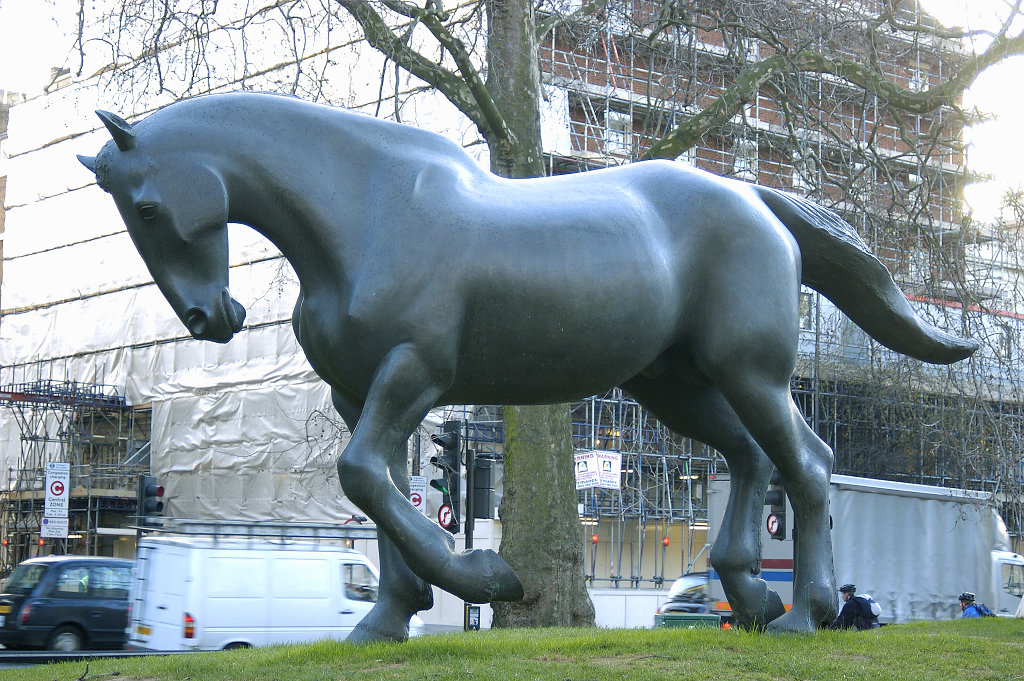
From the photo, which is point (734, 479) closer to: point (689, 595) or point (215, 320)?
point (215, 320)

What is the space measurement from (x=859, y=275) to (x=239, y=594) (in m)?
10.3

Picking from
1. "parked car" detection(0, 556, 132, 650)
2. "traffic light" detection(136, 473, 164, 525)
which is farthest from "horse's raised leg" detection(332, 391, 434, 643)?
"traffic light" detection(136, 473, 164, 525)

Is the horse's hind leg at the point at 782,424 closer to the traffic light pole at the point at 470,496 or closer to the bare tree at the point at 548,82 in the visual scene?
the bare tree at the point at 548,82

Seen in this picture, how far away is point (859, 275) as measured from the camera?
5773 millimetres

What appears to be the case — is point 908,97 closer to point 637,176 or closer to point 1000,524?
point 637,176

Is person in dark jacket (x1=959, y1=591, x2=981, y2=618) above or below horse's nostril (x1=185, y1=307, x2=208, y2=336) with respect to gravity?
below

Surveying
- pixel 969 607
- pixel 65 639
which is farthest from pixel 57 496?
pixel 969 607

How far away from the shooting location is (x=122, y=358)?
34.0 metres

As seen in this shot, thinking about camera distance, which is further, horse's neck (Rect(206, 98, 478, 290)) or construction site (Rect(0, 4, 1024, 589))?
construction site (Rect(0, 4, 1024, 589))

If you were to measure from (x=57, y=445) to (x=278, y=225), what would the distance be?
33.1 meters

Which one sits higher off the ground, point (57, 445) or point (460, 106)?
point (460, 106)

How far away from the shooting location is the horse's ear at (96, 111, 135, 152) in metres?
4.39

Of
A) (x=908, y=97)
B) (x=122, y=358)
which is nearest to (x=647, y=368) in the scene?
(x=908, y=97)

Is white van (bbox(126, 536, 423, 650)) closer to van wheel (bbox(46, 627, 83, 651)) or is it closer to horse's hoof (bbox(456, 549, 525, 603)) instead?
van wheel (bbox(46, 627, 83, 651))
